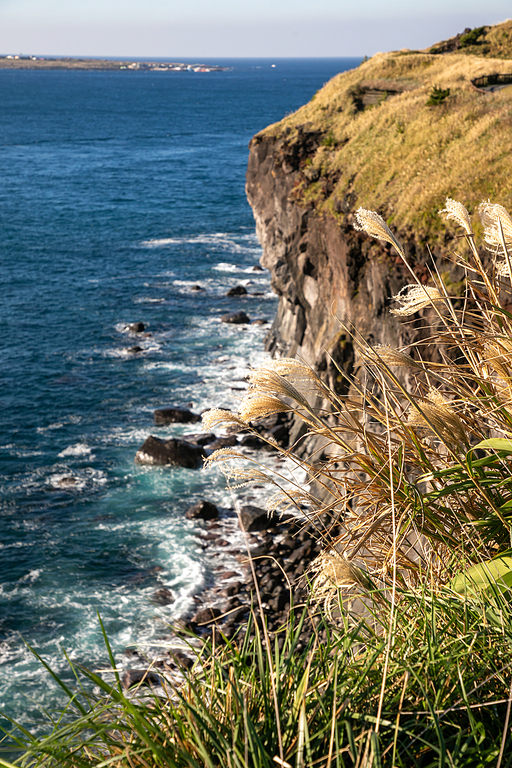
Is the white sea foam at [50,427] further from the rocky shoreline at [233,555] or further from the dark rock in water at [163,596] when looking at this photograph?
the dark rock in water at [163,596]

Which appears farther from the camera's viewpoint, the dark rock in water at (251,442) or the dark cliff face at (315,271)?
the dark rock in water at (251,442)

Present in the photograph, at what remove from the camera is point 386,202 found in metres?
21.4

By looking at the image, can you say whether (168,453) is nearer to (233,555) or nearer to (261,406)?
(233,555)

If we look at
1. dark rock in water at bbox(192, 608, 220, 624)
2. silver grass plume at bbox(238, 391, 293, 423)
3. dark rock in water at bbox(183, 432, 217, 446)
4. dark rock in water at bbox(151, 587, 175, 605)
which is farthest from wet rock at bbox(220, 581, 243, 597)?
silver grass plume at bbox(238, 391, 293, 423)

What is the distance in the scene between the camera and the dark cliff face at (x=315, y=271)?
802 inches

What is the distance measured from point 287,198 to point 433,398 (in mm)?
29890

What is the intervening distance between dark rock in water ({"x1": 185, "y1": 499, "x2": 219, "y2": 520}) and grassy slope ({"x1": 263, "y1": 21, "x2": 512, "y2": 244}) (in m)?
13.1

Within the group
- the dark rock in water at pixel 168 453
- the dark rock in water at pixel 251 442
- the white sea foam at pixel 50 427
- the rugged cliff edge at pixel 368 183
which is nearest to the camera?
the rugged cliff edge at pixel 368 183

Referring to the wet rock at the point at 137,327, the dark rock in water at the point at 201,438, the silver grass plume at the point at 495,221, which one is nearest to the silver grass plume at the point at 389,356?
the silver grass plume at the point at 495,221

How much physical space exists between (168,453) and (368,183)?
1477 centimetres

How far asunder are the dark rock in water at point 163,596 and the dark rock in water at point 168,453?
8304 millimetres

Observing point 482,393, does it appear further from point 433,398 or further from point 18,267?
point 18,267

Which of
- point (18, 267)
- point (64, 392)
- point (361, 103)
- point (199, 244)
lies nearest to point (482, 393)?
point (64, 392)

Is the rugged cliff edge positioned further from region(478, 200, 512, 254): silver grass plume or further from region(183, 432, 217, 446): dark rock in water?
region(478, 200, 512, 254): silver grass plume
